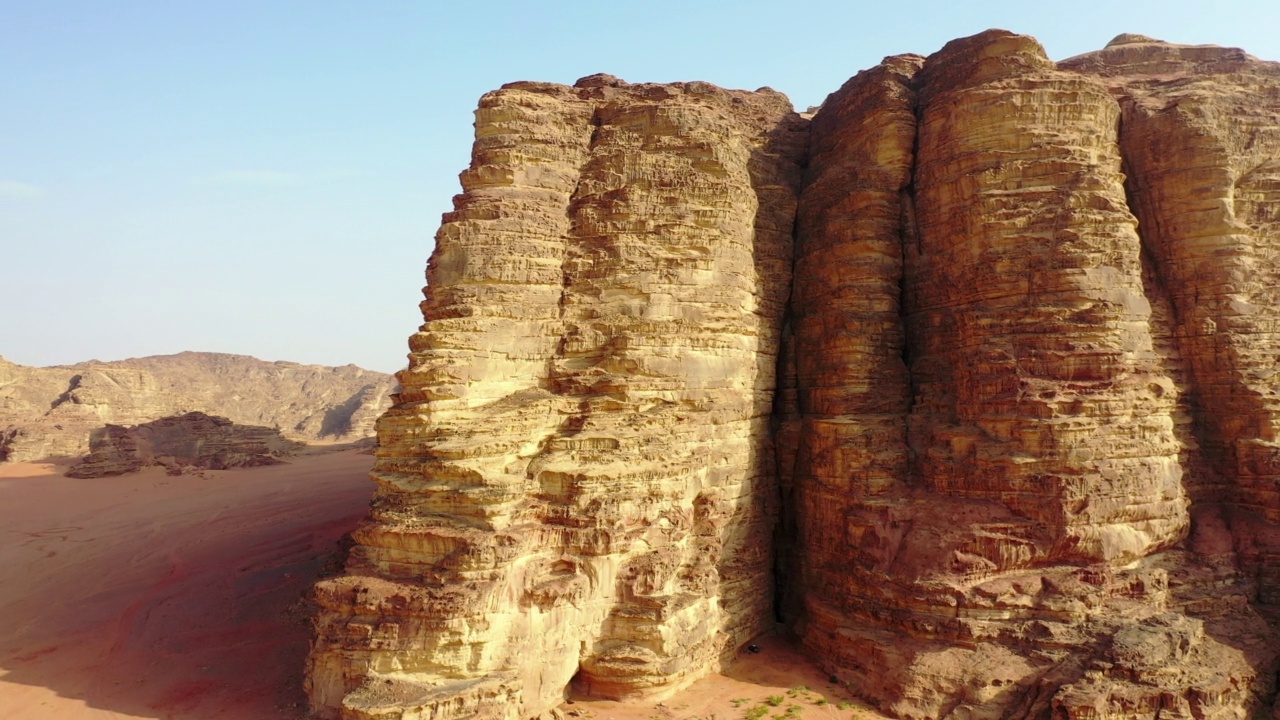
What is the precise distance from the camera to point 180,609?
17094 millimetres

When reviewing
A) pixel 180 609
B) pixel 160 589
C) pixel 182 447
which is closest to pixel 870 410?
pixel 180 609

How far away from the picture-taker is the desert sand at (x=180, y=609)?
12.4m

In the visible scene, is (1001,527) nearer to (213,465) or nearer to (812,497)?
(812,497)

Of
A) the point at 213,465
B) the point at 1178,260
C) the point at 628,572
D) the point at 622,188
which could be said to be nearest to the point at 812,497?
the point at 628,572

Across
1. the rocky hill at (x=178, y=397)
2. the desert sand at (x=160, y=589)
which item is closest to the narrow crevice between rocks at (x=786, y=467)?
the desert sand at (x=160, y=589)

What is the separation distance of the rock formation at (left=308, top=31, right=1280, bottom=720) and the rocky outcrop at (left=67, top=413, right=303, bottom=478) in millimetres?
28710

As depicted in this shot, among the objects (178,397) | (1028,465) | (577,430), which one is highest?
(577,430)

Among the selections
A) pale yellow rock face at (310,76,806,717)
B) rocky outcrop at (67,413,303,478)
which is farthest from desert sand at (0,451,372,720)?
pale yellow rock face at (310,76,806,717)

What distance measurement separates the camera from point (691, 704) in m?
12.4

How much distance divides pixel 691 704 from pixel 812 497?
5.41 meters

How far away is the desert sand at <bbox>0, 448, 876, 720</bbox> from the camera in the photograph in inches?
487

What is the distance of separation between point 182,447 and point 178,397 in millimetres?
11018

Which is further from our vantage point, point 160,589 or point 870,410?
point 160,589

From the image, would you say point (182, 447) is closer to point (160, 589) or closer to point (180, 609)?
point (160, 589)
